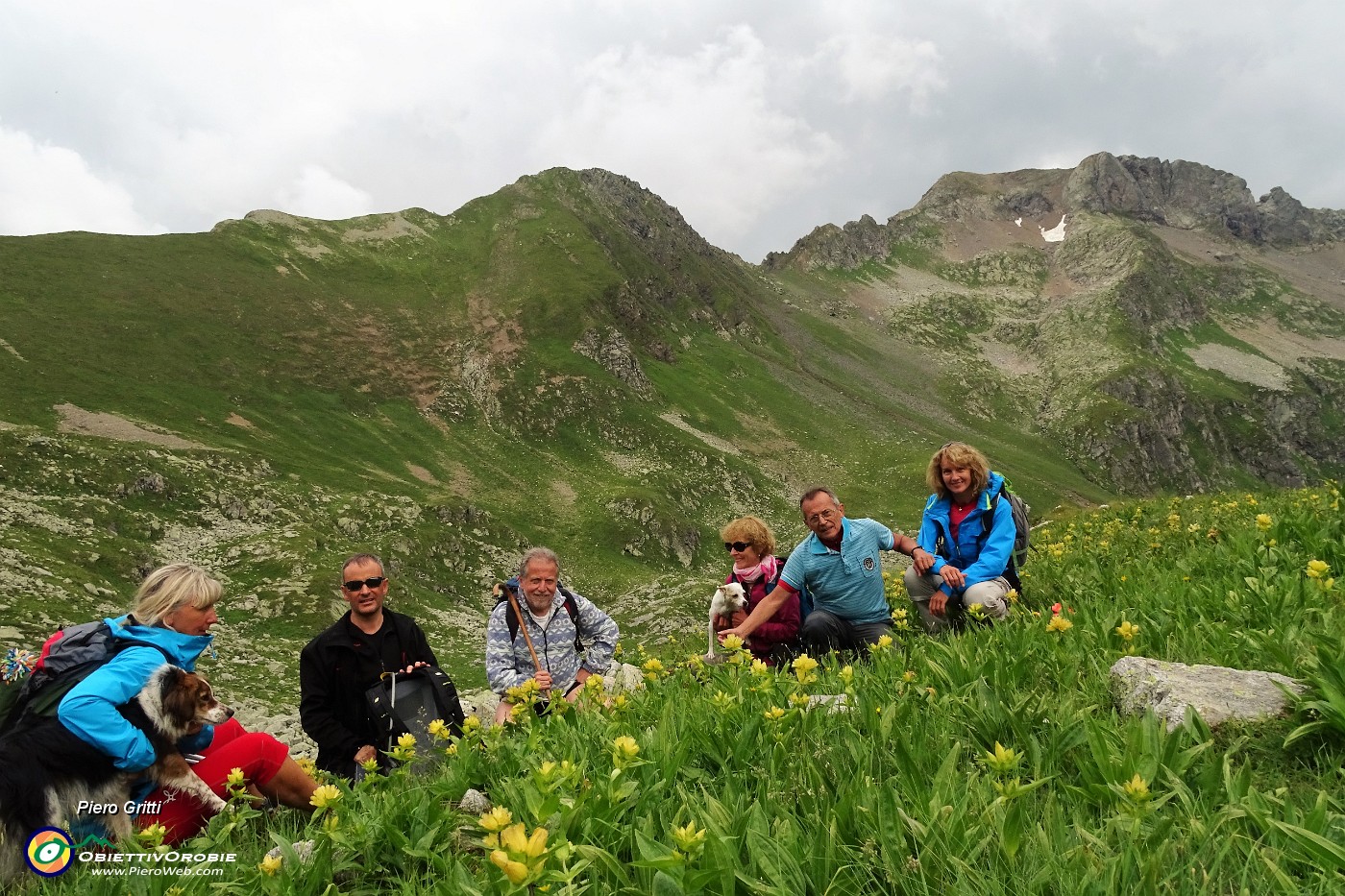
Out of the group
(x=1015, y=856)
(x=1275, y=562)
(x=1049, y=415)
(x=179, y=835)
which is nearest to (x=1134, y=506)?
(x=1275, y=562)

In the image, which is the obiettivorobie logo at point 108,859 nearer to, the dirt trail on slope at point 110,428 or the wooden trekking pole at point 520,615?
the wooden trekking pole at point 520,615

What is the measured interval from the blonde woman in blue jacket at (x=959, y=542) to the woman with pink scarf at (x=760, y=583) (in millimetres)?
1507

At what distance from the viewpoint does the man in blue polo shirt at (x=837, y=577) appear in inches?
310

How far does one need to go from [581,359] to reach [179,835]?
91869mm

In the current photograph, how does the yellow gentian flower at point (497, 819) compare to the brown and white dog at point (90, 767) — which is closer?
the yellow gentian flower at point (497, 819)

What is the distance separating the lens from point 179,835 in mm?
5156

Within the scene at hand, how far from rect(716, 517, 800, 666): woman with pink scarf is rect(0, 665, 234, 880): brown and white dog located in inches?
210

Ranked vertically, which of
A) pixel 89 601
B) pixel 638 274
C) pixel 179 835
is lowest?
pixel 89 601

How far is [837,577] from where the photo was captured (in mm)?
8047

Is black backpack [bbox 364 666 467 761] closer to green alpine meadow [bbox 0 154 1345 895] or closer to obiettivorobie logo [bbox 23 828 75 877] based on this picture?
green alpine meadow [bbox 0 154 1345 895]

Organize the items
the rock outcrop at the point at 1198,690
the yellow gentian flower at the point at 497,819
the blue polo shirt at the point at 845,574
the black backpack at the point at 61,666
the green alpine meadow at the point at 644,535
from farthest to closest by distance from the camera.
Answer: the blue polo shirt at the point at 845,574 → the black backpack at the point at 61,666 → the rock outcrop at the point at 1198,690 → the green alpine meadow at the point at 644,535 → the yellow gentian flower at the point at 497,819

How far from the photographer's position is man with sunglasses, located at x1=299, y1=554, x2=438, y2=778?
7.35 metres

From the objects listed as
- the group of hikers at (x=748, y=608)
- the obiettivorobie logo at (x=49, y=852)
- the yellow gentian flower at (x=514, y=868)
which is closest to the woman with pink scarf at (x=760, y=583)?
the group of hikers at (x=748, y=608)

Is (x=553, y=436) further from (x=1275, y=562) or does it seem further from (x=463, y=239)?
(x=1275, y=562)
